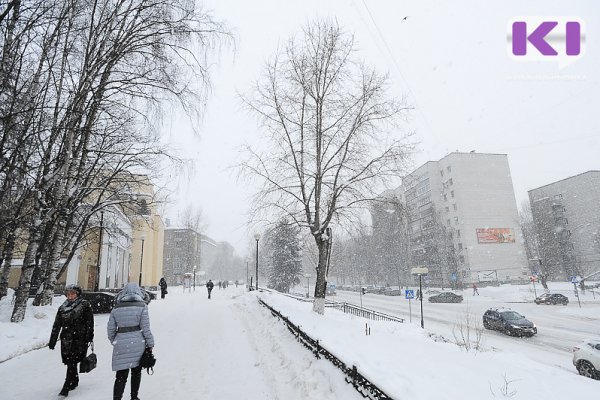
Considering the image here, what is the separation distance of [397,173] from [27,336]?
1343 centimetres

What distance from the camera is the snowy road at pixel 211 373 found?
5.67 m

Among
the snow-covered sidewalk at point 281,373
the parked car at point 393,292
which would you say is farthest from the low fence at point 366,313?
the parked car at point 393,292

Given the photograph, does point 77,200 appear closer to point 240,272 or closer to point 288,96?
point 288,96

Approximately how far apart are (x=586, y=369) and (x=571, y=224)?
213 feet

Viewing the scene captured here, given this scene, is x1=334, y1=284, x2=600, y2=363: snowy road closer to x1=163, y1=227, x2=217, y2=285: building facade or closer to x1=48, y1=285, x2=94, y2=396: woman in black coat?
x1=48, y1=285, x2=94, y2=396: woman in black coat

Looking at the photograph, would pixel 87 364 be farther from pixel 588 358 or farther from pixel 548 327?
pixel 548 327

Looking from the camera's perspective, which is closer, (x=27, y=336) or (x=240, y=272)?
(x=27, y=336)

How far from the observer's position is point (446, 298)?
43188mm

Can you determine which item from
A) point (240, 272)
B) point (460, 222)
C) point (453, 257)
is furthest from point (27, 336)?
point (240, 272)

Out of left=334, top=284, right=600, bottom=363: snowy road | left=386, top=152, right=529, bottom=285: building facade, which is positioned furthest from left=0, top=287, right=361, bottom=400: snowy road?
left=386, top=152, right=529, bottom=285: building facade

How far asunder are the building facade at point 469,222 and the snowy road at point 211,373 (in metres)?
57.3

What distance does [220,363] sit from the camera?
777cm

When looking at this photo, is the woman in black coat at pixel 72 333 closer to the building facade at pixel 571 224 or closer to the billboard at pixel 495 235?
the building facade at pixel 571 224

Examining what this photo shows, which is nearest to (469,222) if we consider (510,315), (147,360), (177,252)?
(510,315)
